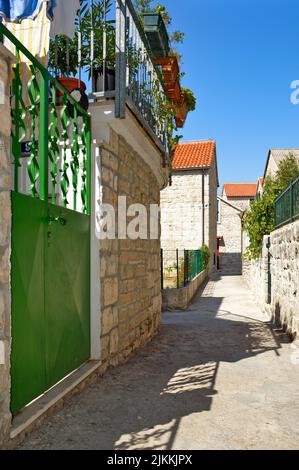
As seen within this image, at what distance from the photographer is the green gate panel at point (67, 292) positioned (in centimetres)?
342

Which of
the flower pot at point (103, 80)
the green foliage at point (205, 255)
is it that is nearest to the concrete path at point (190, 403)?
the flower pot at point (103, 80)

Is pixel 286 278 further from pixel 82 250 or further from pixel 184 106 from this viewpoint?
pixel 82 250

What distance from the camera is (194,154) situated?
79.4ft

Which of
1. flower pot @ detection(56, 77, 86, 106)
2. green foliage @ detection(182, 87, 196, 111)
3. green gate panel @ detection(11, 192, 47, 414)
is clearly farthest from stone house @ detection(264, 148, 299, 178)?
green gate panel @ detection(11, 192, 47, 414)

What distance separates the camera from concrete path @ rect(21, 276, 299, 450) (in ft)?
9.36

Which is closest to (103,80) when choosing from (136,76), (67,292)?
(136,76)

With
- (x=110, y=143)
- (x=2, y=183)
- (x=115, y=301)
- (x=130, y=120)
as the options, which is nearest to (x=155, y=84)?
(x=130, y=120)

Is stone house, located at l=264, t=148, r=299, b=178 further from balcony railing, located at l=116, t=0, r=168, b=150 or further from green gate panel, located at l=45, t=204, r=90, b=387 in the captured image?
green gate panel, located at l=45, t=204, r=90, b=387

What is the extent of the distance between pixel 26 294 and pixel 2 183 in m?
0.85

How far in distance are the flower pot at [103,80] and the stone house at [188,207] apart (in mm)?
17735

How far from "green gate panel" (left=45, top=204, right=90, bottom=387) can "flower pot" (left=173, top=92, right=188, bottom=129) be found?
13.6 feet

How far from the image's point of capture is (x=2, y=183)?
2.58 meters
